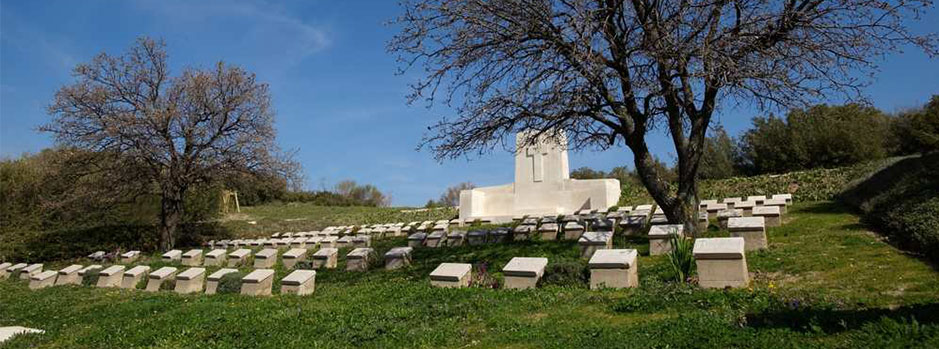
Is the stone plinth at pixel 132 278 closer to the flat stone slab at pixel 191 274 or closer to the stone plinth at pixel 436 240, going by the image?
the flat stone slab at pixel 191 274

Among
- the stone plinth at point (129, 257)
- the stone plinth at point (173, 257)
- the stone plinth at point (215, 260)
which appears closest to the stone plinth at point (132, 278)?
the stone plinth at point (215, 260)

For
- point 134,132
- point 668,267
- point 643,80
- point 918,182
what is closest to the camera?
point 668,267

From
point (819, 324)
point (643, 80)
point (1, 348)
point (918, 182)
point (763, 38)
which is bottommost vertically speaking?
point (1, 348)

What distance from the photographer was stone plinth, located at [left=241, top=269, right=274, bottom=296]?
905 centimetres

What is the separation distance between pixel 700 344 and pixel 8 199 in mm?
24119

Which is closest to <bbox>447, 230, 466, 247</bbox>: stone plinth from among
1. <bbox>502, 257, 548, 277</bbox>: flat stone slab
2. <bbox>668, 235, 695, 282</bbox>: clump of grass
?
<bbox>502, 257, 548, 277</bbox>: flat stone slab

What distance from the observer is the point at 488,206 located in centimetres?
2473

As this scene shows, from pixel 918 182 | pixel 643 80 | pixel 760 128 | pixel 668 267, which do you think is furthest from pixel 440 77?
pixel 760 128

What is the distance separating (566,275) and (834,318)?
11.6 feet

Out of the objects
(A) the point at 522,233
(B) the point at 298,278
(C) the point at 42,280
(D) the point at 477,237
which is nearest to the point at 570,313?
(B) the point at 298,278

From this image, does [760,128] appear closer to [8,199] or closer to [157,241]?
[157,241]

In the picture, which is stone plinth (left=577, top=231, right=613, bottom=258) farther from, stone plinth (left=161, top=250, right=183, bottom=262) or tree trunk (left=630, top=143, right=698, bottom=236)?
stone plinth (left=161, top=250, right=183, bottom=262)

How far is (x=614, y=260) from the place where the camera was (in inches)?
275

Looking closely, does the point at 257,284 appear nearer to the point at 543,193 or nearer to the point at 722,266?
the point at 722,266
